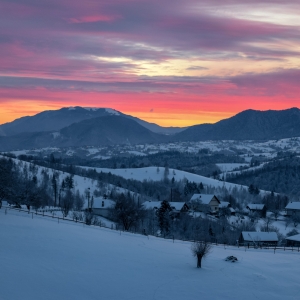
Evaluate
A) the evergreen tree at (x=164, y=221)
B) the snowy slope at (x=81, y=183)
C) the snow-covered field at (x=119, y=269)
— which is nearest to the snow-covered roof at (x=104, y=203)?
the evergreen tree at (x=164, y=221)

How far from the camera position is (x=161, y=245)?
4150cm

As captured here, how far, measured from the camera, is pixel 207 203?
96.9 m

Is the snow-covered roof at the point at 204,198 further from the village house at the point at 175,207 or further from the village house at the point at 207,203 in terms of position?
the village house at the point at 175,207

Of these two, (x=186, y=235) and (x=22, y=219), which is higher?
(x=22, y=219)

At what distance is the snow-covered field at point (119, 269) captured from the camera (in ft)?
84.3

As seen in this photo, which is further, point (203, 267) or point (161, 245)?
point (161, 245)

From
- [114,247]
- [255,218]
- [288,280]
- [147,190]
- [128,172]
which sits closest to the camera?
[288,280]

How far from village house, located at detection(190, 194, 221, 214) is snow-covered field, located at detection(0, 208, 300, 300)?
53.4 metres

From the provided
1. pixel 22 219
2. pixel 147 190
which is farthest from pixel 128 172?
pixel 22 219

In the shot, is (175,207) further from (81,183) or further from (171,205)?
(81,183)

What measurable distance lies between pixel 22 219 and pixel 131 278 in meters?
18.7

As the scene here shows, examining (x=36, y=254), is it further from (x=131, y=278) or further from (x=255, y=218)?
(x=255, y=218)

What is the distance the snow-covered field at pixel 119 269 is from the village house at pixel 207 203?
53.4 meters

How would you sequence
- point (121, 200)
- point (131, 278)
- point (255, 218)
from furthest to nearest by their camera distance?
point (255, 218) < point (121, 200) < point (131, 278)
